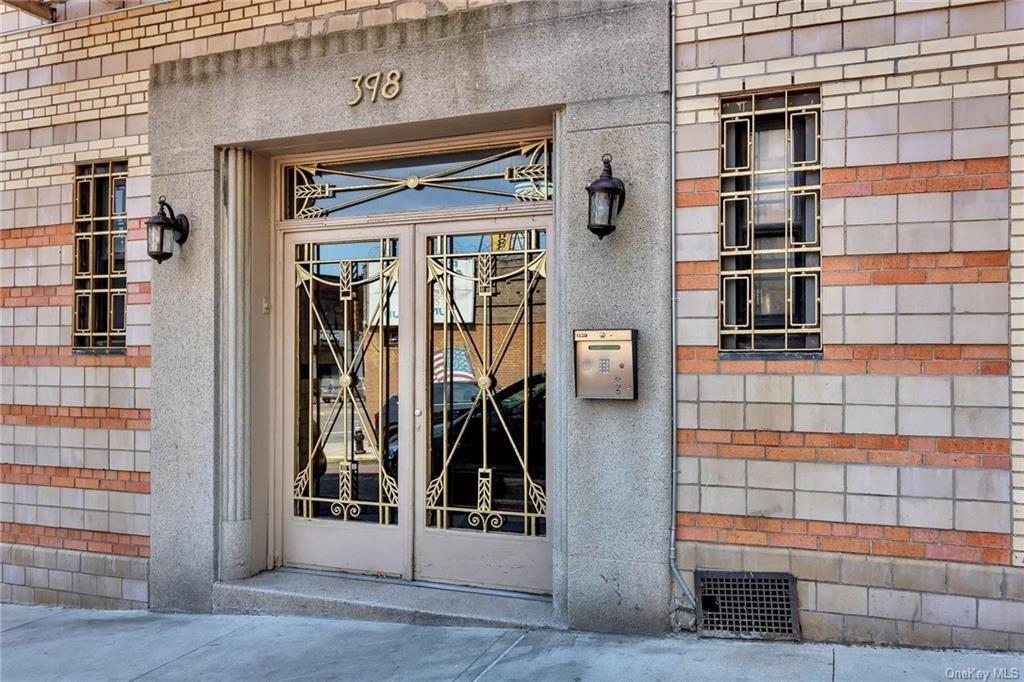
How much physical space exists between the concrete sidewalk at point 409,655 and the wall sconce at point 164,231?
8.41 ft

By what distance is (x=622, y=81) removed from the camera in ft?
15.7

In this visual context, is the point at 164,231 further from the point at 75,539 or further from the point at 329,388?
the point at 75,539

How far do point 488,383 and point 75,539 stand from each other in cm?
356

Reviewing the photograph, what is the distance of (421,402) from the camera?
5.63m

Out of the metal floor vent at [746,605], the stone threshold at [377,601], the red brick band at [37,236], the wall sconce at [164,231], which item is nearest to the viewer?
the metal floor vent at [746,605]

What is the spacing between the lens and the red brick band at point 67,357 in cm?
604

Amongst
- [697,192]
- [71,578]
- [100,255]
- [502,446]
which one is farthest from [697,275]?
[71,578]

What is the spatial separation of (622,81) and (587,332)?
58.4 inches

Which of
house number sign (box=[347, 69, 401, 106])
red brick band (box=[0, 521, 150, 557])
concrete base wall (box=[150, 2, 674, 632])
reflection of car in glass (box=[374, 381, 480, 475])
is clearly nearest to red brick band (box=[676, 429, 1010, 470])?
concrete base wall (box=[150, 2, 674, 632])

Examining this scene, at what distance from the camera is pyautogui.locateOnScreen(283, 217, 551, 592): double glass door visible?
5.37m

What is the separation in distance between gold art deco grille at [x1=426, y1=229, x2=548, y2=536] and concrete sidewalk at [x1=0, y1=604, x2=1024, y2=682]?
0.84 meters

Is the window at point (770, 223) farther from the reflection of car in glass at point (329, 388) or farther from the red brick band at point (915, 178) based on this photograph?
the reflection of car in glass at point (329, 388)

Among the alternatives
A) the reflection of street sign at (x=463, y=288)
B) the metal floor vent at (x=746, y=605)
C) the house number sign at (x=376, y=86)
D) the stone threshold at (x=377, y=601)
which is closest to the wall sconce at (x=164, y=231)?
the house number sign at (x=376, y=86)

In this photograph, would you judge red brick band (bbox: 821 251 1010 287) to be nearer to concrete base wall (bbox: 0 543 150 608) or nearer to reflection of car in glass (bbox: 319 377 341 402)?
reflection of car in glass (bbox: 319 377 341 402)
